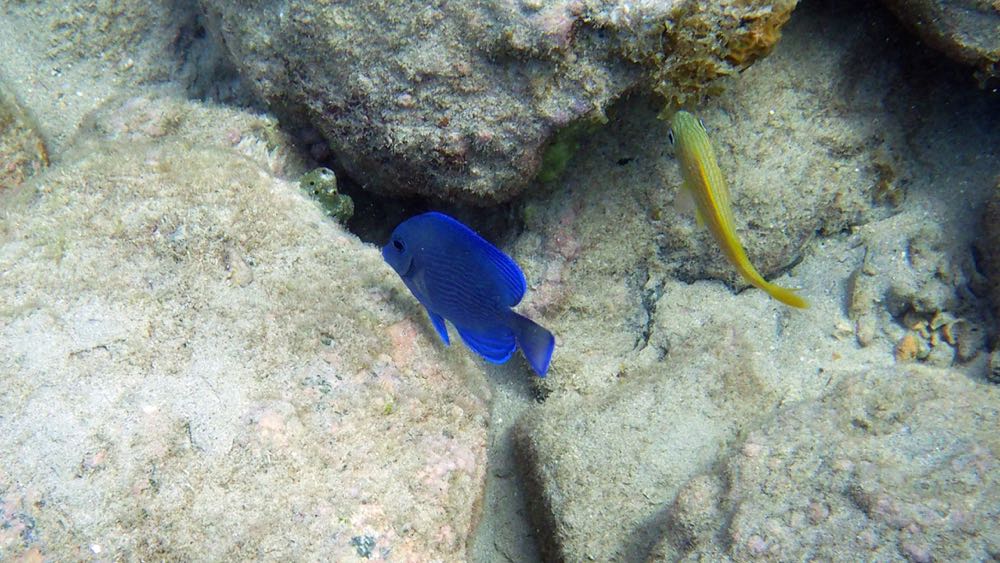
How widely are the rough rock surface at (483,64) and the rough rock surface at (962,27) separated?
90 cm

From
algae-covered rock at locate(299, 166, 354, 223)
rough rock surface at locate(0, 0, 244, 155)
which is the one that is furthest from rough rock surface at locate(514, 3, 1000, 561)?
rough rock surface at locate(0, 0, 244, 155)

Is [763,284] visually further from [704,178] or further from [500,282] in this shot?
[500,282]

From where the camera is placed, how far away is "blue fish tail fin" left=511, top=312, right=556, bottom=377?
2098 mm

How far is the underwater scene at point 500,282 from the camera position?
1.91m

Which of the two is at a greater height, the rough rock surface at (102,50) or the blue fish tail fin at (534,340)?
the blue fish tail fin at (534,340)

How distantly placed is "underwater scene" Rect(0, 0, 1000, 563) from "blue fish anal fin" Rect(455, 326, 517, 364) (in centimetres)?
1

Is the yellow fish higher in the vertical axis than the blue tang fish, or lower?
higher

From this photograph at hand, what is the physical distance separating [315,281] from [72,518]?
116 cm

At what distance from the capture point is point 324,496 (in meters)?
1.96

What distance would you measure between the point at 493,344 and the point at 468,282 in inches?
11.0

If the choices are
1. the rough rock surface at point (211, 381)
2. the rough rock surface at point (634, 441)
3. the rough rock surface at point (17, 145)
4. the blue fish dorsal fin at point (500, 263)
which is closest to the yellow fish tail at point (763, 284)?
the rough rock surface at point (634, 441)

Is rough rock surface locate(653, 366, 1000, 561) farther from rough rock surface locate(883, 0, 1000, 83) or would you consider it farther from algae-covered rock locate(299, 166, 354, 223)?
algae-covered rock locate(299, 166, 354, 223)

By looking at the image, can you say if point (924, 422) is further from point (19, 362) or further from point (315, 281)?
point (19, 362)

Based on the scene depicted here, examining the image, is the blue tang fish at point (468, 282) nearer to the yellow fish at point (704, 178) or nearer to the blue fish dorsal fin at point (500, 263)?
the blue fish dorsal fin at point (500, 263)
